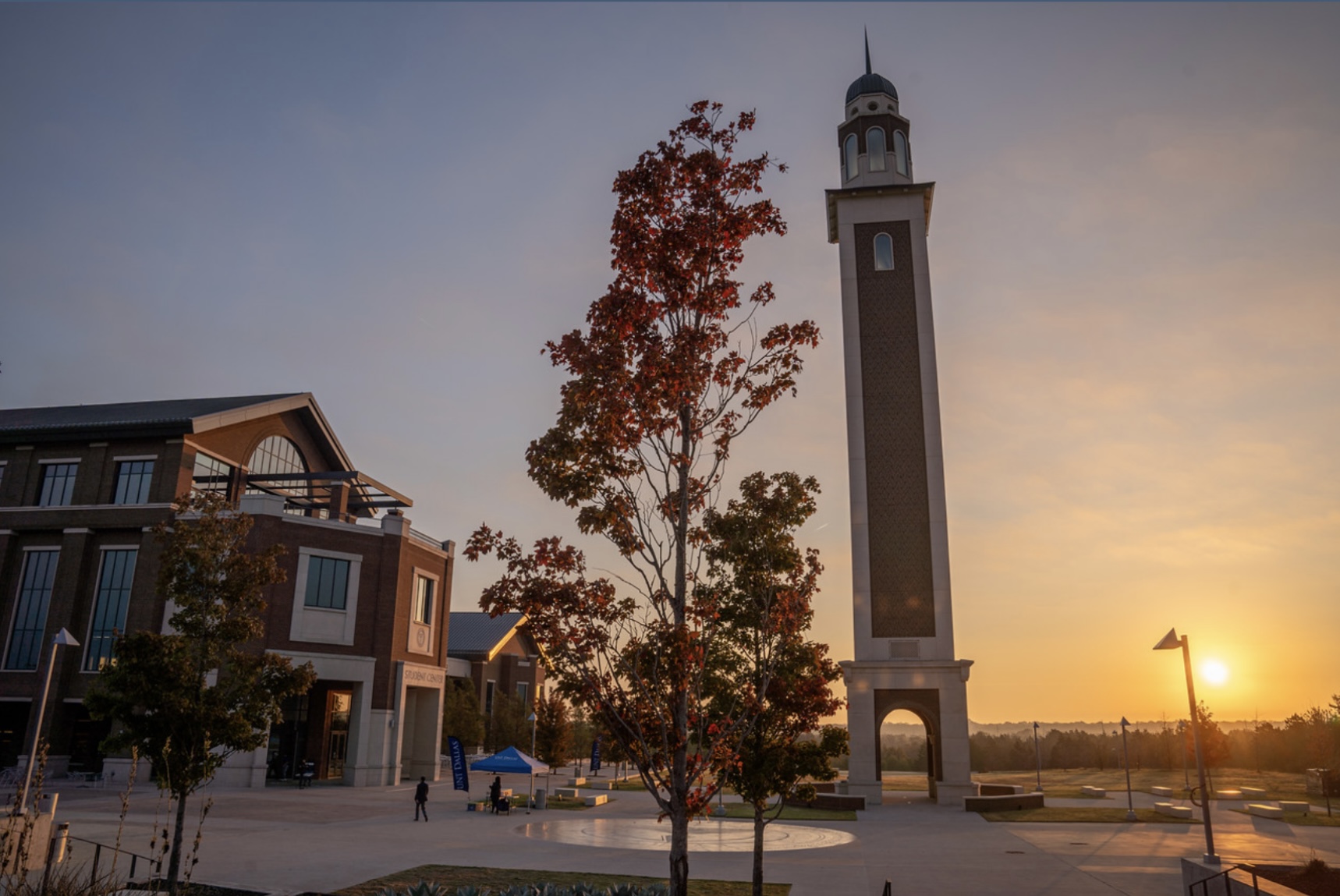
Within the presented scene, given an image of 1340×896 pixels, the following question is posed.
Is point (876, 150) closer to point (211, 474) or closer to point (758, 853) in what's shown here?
point (211, 474)

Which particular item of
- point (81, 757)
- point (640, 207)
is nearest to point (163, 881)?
point (640, 207)

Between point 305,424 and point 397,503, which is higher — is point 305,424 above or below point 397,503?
above

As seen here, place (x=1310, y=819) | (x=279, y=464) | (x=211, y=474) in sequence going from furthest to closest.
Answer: (x=279, y=464)
(x=211, y=474)
(x=1310, y=819)

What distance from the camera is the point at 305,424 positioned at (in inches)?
1944

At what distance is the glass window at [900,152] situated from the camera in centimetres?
4281

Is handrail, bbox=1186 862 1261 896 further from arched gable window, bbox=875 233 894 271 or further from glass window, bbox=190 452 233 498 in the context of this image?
glass window, bbox=190 452 233 498

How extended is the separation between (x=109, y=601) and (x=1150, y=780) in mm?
54180

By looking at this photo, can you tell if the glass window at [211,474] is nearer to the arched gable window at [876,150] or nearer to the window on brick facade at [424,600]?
the window on brick facade at [424,600]

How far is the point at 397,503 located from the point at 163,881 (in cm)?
3274

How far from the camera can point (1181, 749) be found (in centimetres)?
5728

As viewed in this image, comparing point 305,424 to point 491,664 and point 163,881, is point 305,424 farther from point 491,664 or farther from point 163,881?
point 163,881

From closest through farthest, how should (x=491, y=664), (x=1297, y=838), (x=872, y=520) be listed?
(x=1297, y=838), (x=872, y=520), (x=491, y=664)

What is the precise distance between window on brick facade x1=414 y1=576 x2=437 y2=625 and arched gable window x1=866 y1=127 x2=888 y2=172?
30114mm

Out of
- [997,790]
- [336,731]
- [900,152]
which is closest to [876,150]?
[900,152]
